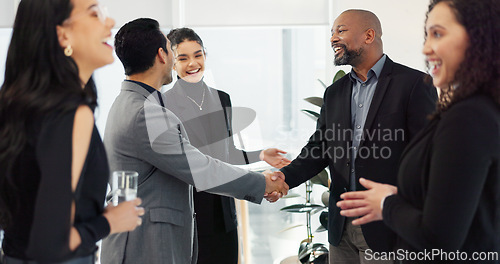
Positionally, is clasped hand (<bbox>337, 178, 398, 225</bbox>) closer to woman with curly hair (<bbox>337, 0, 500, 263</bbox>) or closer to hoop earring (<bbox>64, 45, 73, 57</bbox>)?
woman with curly hair (<bbox>337, 0, 500, 263</bbox>)

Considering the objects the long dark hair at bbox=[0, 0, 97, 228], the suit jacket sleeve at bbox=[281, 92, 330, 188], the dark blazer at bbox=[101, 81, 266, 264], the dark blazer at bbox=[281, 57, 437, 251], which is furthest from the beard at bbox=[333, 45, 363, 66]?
the long dark hair at bbox=[0, 0, 97, 228]

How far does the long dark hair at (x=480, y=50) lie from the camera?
1.35m

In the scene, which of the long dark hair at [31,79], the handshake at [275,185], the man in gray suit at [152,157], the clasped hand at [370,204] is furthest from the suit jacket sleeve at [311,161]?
the long dark hair at [31,79]

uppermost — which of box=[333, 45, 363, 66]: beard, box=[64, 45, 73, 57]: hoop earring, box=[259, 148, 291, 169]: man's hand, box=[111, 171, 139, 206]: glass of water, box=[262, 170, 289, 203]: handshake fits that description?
box=[64, 45, 73, 57]: hoop earring

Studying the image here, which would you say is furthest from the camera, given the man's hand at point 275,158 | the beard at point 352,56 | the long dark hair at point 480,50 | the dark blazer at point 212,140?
the man's hand at point 275,158

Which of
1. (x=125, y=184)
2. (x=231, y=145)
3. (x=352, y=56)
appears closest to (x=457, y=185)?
(x=125, y=184)

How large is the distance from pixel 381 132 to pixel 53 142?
148cm

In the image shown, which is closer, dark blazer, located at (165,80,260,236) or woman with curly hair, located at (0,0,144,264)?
woman with curly hair, located at (0,0,144,264)

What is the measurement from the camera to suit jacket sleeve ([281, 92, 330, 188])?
261 cm

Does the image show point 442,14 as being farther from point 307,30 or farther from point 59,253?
point 307,30

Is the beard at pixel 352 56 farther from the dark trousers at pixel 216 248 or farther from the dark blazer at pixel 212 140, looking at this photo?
the dark trousers at pixel 216 248

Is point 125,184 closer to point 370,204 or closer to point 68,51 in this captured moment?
point 68,51

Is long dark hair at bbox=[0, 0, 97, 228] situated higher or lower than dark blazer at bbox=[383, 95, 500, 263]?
higher

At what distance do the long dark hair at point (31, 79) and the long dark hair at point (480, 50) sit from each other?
1.03m
